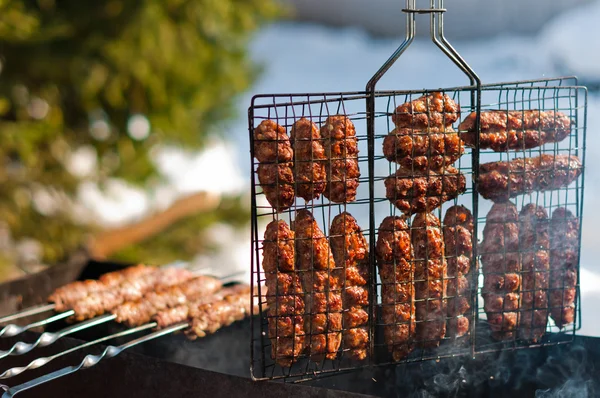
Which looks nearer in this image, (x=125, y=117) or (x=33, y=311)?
(x=33, y=311)

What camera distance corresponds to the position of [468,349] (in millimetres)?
2838

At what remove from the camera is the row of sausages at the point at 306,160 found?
2.50 metres

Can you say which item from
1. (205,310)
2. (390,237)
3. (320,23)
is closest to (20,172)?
(205,310)

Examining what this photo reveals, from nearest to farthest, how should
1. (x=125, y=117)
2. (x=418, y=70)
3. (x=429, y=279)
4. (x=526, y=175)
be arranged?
(x=429, y=279) → (x=526, y=175) → (x=125, y=117) → (x=418, y=70)

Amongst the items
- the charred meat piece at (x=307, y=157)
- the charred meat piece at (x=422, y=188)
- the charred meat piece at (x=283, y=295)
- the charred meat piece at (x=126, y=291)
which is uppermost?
the charred meat piece at (x=307, y=157)

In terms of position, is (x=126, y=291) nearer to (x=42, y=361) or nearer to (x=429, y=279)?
(x=42, y=361)

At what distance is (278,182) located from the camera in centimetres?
250

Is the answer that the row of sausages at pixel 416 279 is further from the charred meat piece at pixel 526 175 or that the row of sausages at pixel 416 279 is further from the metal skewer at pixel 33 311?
Answer: the metal skewer at pixel 33 311

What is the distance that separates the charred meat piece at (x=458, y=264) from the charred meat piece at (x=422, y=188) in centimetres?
10

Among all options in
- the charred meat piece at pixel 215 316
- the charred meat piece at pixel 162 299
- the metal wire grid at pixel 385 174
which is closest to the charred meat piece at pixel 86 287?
the charred meat piece at pixel 162 299

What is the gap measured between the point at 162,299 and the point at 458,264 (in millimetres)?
1697

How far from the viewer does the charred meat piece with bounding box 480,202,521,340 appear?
111 inches

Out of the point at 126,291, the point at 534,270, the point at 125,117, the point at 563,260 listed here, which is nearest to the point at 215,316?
the point at 126,291

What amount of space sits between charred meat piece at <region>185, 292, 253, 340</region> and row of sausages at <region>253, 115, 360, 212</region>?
1166mm
